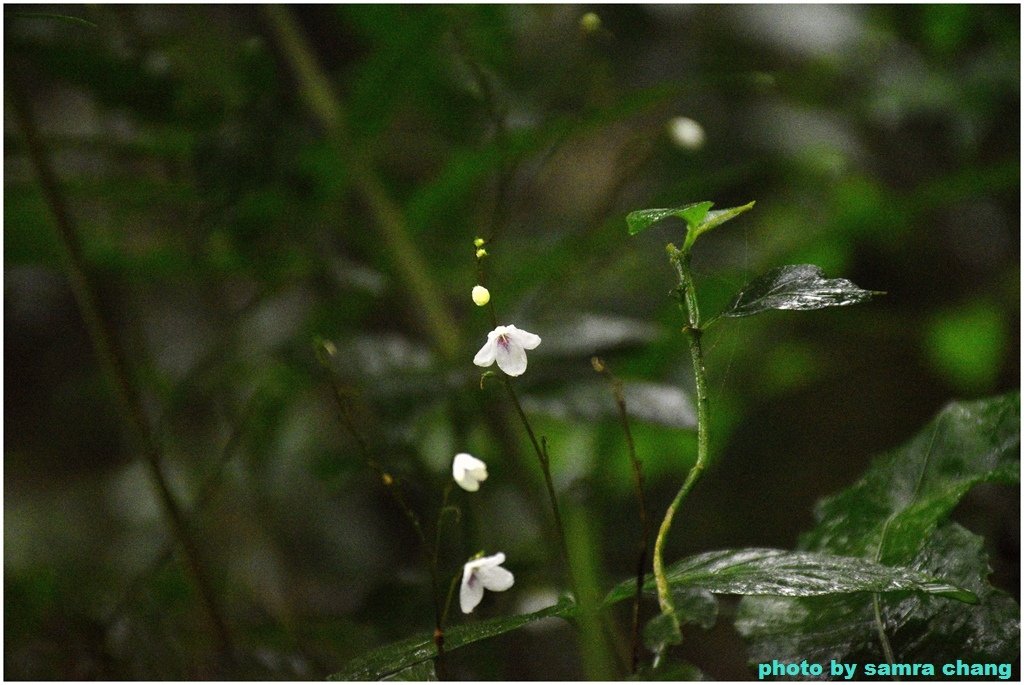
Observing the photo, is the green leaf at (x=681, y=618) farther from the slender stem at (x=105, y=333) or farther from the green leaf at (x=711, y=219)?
the slender stem at (x=105, y=333)

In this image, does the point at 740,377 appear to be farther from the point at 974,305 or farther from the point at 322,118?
the point at 322,118

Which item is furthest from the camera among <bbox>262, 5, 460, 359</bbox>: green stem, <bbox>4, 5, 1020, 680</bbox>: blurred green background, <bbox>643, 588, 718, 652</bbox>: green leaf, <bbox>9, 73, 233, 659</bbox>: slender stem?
<bbox>262, 5, 460, 359</bbox>: green stem

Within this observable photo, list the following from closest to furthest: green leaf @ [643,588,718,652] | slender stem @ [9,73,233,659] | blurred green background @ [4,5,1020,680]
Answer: green leaf @ [643,588,718,652] → slender stem @ [9,73,233,659] → blurred green background @ [4,5,1020,680]

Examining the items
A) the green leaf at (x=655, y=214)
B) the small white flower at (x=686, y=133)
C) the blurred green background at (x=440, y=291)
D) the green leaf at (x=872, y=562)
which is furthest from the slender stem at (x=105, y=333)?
the small white flower at (x=686, y=133)

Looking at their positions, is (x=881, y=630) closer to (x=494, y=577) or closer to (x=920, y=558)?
(x=920, y=558)

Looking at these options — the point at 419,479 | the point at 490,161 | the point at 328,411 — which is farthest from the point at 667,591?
the point at 328,411

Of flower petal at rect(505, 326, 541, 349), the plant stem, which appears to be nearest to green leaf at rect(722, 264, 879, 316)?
the plant stem

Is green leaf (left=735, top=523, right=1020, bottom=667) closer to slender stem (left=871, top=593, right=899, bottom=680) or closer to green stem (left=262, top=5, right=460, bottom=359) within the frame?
slender stem (left=871, top=593, right=899, bottom=680)
